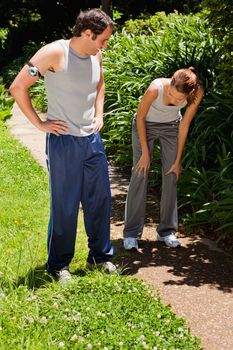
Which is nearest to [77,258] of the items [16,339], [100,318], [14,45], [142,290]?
[142,290]

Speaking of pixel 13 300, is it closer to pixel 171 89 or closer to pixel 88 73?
pixel 88 73

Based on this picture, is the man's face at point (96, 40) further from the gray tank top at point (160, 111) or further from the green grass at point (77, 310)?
the green grass at point (77, 310)

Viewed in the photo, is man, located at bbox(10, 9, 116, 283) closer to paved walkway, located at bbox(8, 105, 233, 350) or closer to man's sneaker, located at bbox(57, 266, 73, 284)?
man's sneaker, located at bbox(57, 266, 73, 284)

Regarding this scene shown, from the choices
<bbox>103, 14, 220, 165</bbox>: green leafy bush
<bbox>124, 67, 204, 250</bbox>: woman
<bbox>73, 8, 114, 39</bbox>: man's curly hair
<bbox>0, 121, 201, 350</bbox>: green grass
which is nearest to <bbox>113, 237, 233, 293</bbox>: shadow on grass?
<bbox>124, 67, 204, 250</bbox>: woman

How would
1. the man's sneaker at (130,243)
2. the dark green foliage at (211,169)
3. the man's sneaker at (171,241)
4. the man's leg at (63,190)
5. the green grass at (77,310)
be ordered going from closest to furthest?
the green grass at (77,310) < the man's leg at (63,190) < the man's sneaker at (130,243) < the man's sneaker at (171,241) < the dark green foliage at (211,169)

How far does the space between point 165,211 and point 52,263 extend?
1.27m

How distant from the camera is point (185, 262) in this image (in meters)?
4.75

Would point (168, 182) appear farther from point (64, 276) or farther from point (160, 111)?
point (64, 276)

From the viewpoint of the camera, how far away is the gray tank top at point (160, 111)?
14.8 ft

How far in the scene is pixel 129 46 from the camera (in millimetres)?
9953

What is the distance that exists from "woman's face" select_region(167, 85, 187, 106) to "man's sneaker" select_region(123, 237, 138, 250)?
118 centimetres

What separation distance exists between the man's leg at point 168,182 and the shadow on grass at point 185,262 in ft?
0.48

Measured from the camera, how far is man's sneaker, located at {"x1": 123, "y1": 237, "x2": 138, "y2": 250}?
486cm

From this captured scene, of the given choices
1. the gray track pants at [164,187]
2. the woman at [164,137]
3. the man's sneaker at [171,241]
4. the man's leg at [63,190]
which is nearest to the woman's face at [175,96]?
the woman at [164,137]
